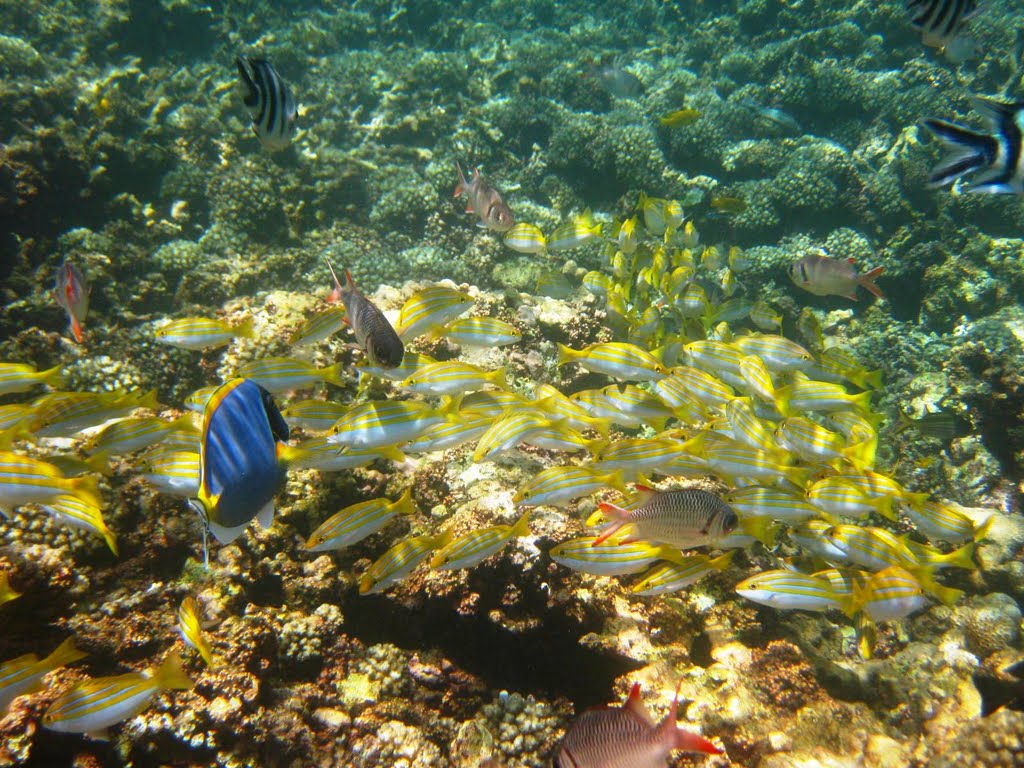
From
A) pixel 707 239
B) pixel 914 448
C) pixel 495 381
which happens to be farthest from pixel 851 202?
pixel 495 381

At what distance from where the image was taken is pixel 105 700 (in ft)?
8.08

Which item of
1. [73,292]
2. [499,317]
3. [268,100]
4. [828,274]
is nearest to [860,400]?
[828,274]

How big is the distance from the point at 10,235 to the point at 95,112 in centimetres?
466

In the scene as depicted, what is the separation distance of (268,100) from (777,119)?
14.7 metres

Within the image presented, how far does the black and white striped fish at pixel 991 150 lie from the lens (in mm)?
1986

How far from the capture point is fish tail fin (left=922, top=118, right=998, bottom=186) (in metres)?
2.01

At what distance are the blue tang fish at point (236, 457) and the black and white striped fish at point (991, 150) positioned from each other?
279cm

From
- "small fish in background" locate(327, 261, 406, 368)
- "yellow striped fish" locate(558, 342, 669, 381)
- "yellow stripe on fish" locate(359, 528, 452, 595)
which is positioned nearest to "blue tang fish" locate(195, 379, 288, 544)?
"small fish in background" locate(327, 261, 406, 368)

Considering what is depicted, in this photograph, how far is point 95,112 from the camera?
10570 mm

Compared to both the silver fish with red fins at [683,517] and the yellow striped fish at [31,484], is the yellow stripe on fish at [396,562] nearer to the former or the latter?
the silver fish with red fins at [683,517]

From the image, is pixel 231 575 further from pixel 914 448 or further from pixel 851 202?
pixel 851 202

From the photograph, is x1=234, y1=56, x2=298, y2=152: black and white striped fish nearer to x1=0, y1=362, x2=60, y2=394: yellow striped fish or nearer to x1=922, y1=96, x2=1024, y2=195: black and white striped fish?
x1=0, y1=362, x2=60, y2=394: yellow striped fish

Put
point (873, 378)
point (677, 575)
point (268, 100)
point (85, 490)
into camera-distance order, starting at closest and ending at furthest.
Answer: point (85, 490) → point (677, 575) → point (268, 100) → point (873, 378)

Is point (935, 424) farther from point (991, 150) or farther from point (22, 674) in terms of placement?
point (22, 674)
